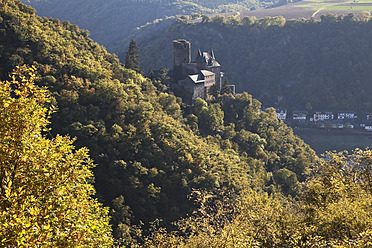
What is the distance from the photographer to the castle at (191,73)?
75994 mm

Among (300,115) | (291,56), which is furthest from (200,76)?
(291,56)

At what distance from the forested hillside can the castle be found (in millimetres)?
85854

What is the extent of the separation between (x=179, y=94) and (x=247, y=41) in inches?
4506

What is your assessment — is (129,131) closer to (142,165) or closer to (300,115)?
(142,165)

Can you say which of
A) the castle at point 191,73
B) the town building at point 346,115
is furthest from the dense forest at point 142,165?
the town building at point 346,115

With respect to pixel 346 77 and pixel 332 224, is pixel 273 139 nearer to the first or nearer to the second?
pixel 332 224

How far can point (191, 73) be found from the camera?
79750mm

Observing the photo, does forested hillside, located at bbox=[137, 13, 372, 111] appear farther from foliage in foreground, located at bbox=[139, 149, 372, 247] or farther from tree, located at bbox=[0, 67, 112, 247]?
tree, located at bbox=[0, 67, 112, 247]

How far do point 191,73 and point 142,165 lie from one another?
34398 mm

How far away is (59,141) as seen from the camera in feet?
50.1

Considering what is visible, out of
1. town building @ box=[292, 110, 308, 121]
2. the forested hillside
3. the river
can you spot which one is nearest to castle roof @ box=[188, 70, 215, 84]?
the river

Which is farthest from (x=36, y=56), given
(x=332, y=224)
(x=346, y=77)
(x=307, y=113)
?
(x=346, y=77)

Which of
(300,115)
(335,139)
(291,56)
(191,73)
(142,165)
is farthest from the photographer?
(291,56)

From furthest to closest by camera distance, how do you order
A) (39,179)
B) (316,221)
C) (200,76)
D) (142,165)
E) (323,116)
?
(323,116) < (200,76) < (142,165) < (316,221) < (39,179)
